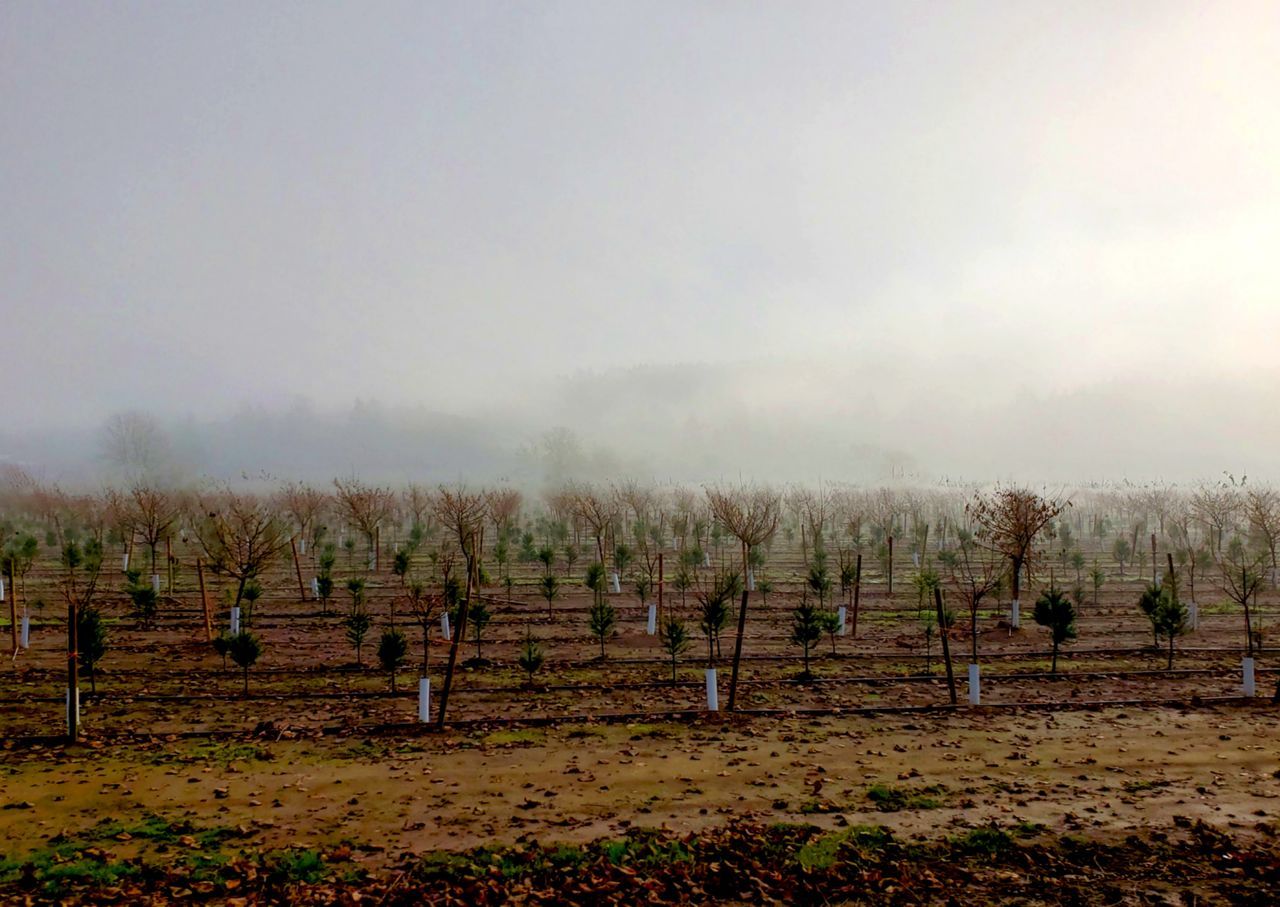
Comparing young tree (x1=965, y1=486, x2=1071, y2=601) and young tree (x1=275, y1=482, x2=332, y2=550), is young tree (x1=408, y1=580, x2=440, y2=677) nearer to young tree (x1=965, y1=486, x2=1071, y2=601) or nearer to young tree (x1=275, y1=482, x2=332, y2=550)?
young tree (x1=965, y1=486, x2=1071, y2=601)

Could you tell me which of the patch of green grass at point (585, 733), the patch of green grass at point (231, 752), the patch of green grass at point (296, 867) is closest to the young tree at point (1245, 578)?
the patch of green grass at point (585, 733)

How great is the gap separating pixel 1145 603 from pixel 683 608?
1582 centimetres

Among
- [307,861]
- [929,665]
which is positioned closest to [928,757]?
[929,665]

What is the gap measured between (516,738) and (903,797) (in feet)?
21.7

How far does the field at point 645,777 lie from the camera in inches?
311

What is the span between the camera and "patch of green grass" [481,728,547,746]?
1276cm

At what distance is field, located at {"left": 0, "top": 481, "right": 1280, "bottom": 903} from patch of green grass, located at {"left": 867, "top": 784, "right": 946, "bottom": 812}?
51 millimetres

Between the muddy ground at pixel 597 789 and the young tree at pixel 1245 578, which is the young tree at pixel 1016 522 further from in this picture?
the muddy ground at pixel 597 789

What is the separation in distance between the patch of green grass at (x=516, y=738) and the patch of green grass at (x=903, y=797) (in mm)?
5657

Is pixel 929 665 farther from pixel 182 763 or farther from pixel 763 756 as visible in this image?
pixel 182 763

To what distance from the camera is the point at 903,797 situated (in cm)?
1018

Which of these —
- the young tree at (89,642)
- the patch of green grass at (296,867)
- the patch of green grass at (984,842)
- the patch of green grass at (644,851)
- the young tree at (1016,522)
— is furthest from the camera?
the young tree at (1016,522)

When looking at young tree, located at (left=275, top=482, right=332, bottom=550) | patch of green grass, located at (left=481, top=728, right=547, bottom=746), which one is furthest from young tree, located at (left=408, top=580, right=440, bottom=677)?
young tree, located at (left=275, top=482, right=332, bottom=550)

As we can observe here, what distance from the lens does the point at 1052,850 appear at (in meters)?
8.55
